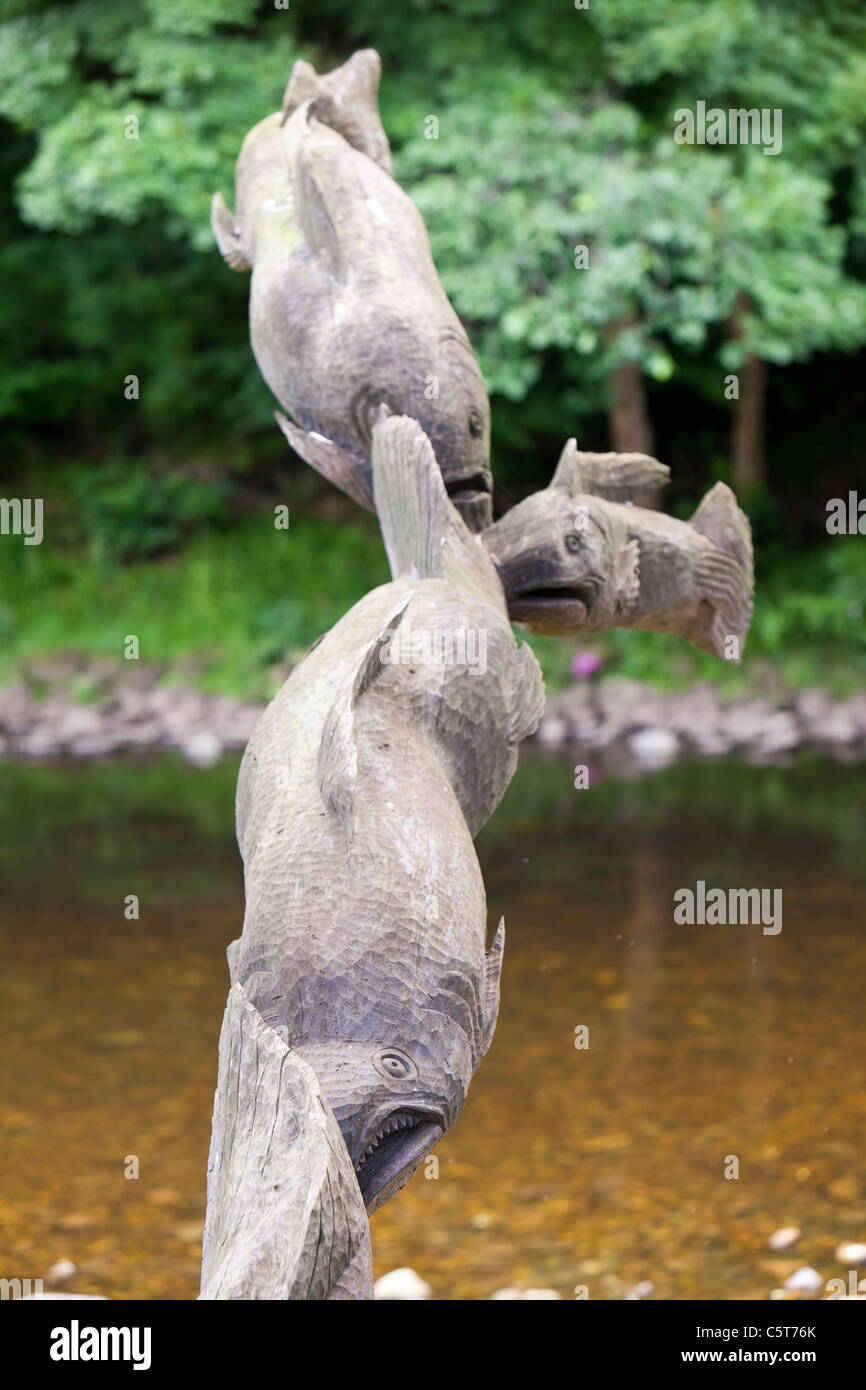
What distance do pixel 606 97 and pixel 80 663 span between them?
4.49 m

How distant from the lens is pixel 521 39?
26.7ft

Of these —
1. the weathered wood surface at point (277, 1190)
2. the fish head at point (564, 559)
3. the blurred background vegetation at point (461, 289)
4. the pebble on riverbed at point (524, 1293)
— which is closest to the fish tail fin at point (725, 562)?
the fish head at point (564, 559)

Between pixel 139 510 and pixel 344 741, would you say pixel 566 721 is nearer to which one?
pixel 139 510

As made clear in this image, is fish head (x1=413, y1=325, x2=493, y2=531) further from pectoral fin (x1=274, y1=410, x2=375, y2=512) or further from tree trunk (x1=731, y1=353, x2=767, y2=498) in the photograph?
tree trunk (x1=731, y1=353, x2=767, y2=498)

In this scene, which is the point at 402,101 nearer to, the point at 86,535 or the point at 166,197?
the point at 166,197

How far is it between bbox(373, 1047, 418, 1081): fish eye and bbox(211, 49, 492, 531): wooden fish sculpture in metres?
0.78

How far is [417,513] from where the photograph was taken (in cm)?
161

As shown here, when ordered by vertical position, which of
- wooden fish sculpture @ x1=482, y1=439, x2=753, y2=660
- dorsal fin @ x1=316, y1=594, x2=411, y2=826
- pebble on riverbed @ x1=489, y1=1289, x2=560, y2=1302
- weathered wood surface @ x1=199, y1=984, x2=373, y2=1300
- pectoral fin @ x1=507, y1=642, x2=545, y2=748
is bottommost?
pebble on riverbed @ x1=489, y1=1289, x2=560, y2=1302

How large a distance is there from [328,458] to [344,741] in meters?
0.63

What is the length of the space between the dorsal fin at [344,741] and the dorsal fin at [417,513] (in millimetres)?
234

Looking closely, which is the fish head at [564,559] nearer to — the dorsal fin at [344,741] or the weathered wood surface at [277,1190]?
the dorsal fin at [344,741]

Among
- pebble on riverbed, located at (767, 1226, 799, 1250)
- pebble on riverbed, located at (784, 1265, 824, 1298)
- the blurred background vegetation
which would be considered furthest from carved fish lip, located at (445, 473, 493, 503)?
the blurred background vegetation

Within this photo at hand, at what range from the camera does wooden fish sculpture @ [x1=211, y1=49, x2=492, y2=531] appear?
1.72m

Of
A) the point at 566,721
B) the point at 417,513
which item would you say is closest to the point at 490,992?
the point at 417,513
